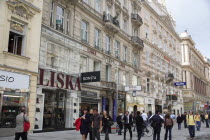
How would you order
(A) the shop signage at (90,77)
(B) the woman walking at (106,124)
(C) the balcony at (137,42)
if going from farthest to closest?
(C) the balcony at (137,42), (A) the shop signage at (90,77), (B) the woman walking at (106,124)

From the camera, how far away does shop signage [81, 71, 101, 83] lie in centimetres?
2046

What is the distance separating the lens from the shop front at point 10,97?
584 inches

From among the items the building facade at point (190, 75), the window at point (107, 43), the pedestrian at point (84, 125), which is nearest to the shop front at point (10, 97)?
the pedestrian at point (84, 125)

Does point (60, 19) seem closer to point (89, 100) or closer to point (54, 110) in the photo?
point (54, 110)

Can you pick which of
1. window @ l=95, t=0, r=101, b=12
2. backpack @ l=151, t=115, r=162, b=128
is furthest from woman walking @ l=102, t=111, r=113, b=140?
window @ l=95, t=0, r=101, b=12

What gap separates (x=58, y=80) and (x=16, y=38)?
4.90 m

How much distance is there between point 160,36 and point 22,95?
3412 centimetres

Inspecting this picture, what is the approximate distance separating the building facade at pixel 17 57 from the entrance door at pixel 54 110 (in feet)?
5.93

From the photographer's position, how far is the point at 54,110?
64.4ft

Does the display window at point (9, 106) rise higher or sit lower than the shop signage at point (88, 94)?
lower

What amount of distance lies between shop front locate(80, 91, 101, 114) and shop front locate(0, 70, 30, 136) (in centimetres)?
710

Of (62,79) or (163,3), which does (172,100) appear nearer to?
(163,3)

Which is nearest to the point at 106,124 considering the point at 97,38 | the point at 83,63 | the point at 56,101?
the point at 56,101

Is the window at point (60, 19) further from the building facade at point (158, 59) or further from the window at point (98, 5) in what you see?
the building facade at point (158, 59)
